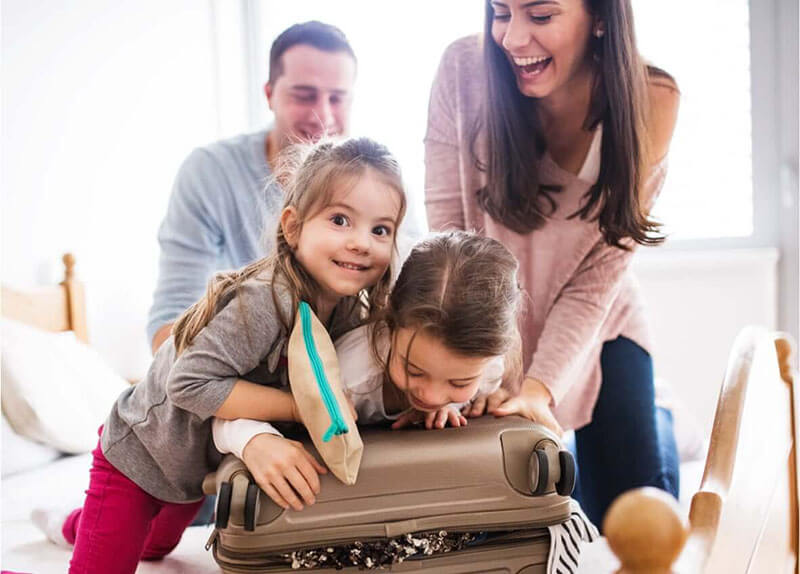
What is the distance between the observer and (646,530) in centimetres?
53

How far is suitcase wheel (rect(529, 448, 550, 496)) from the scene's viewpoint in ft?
3.00

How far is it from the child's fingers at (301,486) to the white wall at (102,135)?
1773 millimetres

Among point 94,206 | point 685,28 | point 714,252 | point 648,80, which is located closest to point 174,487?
point 648,80

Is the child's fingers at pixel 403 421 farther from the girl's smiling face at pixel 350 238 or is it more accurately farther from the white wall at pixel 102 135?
the white wall at pixel 102 135

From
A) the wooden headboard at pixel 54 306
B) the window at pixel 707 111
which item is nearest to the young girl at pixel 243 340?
the wooden headboard at pixel 54 306

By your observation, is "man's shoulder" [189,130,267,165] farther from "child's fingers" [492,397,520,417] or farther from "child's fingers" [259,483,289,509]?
"child's fingers" [259,483,289,509]

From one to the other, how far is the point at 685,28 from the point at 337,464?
2.82 m

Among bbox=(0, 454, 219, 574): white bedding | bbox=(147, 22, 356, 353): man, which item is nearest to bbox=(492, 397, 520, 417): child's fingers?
bbox=(0, 454, 219, 574): white bedding

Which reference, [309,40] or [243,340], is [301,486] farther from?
[309,40]

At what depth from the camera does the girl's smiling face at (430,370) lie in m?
1.00

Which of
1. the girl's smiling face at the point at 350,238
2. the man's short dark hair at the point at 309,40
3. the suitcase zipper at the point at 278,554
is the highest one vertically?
the man's short dark hair at the point at 309,40

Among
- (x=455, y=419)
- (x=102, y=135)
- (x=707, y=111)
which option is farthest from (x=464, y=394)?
(x=707, y=111)

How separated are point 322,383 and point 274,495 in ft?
0.42

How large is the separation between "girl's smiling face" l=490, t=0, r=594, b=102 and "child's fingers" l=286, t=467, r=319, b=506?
778 mm
